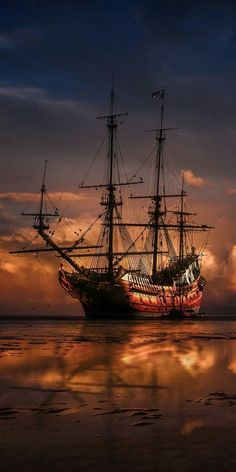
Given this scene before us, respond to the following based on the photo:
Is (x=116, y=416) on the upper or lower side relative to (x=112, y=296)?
lower

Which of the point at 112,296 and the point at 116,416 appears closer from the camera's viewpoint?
the point at 116,416

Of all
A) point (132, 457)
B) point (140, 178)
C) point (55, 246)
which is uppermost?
point (140, 178)

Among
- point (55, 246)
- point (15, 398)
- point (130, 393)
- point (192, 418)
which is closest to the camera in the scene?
point (192, 418)

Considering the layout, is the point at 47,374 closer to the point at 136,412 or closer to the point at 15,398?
the point at 15,398

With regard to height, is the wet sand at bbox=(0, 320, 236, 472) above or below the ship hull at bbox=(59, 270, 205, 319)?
below

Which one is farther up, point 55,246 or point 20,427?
point 55,246

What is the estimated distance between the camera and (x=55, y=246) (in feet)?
277

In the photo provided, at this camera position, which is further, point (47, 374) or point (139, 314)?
point (139, 314)

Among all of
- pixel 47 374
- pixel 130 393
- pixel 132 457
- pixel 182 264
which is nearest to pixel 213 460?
pixel 132 457

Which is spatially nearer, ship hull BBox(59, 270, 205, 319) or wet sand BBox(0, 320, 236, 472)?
wet sand BBox(0, 320, 236, 472)

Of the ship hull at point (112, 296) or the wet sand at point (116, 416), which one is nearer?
the wet sand at point (116, 416)

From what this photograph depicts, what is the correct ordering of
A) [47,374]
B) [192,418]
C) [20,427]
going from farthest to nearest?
[47,374] < [192,418] < [20,427]

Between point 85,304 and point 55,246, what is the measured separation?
14554 mm

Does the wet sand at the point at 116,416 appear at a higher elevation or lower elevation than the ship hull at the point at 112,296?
lower
